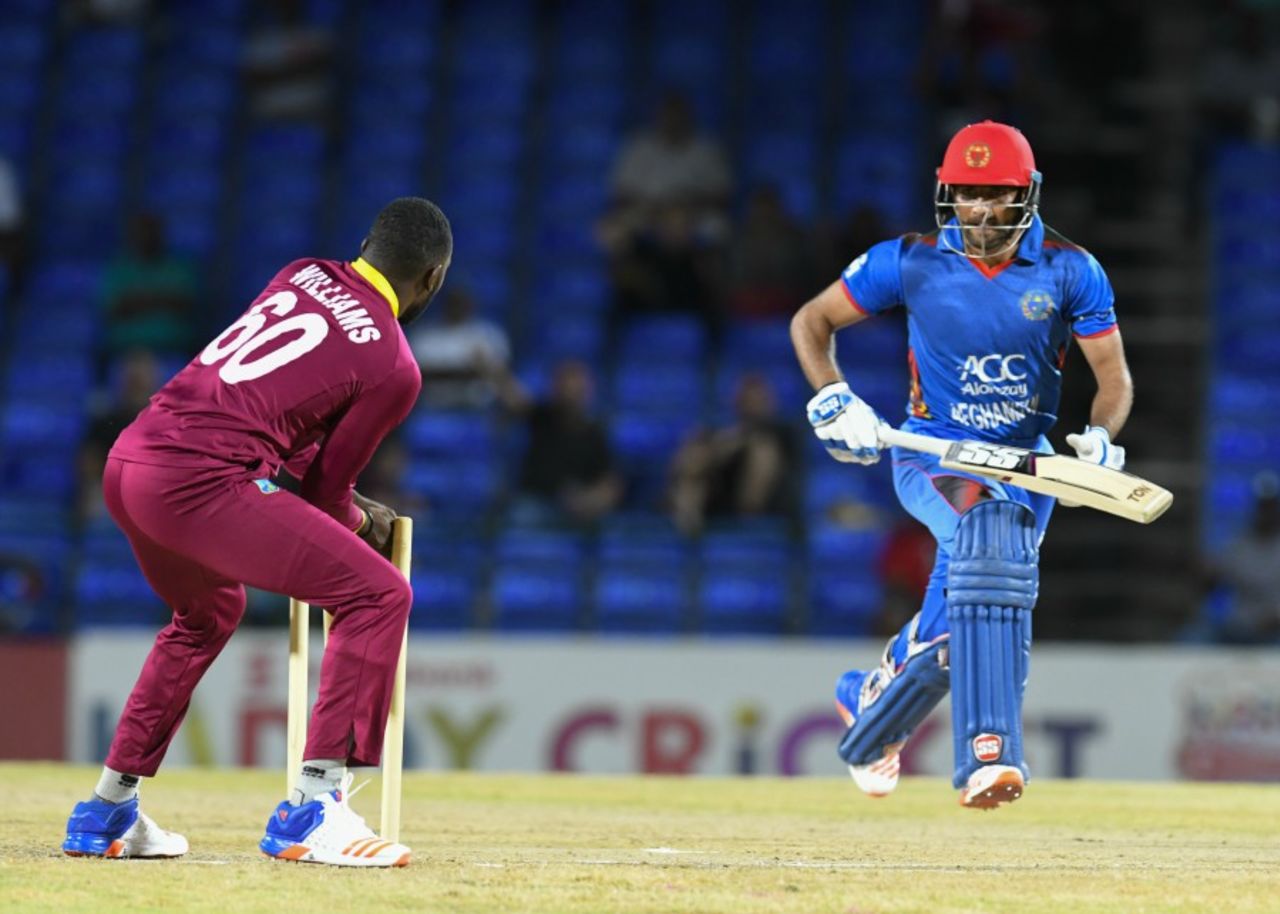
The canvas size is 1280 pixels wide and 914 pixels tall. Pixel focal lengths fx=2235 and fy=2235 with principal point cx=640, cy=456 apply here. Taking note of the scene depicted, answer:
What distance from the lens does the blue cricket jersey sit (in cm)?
688

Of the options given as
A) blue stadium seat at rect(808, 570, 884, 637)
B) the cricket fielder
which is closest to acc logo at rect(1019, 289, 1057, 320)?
the cricket fielder

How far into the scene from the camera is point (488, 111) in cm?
1547

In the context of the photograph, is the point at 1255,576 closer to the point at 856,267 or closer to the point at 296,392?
the point at 856,267

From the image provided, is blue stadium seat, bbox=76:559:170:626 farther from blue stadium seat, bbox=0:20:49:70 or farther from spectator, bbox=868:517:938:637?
blue stadium seat, bbox=0:20:49:70

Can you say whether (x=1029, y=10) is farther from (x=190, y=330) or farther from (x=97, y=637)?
(x=97, y=637)

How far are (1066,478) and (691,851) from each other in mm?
1553

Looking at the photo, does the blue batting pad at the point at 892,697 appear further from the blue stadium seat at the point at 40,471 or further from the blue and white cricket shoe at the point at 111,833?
the blue stadium seat at the point at 40,471

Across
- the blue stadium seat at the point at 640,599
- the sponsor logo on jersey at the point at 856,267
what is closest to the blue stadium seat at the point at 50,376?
the blue stadium seat at the point at 640,599

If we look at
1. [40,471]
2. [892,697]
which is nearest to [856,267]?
[892,697]

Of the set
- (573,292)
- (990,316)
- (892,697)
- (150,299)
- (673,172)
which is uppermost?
(673,172)

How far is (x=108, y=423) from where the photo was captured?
12602mm

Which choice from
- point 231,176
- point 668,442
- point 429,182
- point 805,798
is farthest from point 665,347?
point 805,798

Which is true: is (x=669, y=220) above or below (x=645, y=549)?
above

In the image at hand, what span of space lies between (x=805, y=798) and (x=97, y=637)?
4.41m
